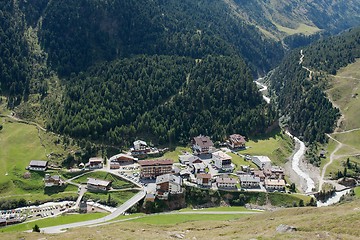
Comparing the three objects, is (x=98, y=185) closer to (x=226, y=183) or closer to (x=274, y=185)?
(x=226, y=183)

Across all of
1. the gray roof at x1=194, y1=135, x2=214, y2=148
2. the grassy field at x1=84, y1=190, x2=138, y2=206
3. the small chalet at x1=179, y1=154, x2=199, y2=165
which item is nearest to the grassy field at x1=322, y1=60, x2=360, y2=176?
the gray roof at x1=194, y1=135, x2=214, y2=148

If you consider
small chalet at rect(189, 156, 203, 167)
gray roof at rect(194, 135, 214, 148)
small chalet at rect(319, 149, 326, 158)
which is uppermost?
gray roof at rect(194, 135, 214, 148)

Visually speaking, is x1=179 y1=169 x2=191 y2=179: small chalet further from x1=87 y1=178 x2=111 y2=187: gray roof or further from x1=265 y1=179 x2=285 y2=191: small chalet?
x1=265 y1=179 x2=285 y2=191: small chalet

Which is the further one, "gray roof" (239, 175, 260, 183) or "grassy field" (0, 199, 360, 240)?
"gray roof" (239, 175, 260, 183)

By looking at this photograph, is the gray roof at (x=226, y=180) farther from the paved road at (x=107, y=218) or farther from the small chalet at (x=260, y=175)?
the paved road at (x=107, y=218)

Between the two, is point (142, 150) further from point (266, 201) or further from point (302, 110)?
point (302, 110)

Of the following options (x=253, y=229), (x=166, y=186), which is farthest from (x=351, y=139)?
(x=253, y=229)

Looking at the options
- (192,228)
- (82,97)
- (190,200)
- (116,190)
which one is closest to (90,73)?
(82,97)
